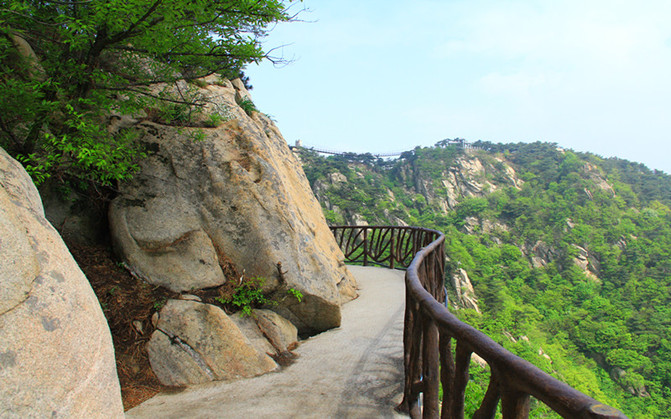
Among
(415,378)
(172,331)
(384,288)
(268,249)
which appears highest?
(268,249)

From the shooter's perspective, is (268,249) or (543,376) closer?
(543,376)

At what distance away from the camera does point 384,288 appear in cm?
750

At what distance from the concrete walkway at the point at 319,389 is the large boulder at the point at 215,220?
916 mm

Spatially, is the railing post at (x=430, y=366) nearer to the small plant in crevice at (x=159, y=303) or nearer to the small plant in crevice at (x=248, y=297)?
the small plant in crevice at (x=248, y=297)

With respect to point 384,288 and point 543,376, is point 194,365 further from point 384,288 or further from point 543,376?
point 384,288

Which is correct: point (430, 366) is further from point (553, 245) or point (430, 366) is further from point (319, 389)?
point (553, 245)

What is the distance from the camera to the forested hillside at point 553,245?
32.9 meters

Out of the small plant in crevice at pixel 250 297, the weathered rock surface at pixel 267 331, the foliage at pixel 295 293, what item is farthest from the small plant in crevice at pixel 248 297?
the foliage at pixel 295 293

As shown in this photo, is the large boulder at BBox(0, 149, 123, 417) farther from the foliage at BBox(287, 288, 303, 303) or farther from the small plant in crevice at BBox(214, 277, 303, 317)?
the foliage at BBox(287, 288, 303, 303)

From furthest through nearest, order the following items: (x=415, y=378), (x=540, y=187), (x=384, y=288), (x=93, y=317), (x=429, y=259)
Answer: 1. (x=540, y=187)
2. (x=384, y=288)
3. (x=429, y=259)
4. (x=415, y=378)
5. (x=93, y=317)

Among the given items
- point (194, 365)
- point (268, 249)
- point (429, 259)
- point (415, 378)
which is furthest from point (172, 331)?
point (429, 259)

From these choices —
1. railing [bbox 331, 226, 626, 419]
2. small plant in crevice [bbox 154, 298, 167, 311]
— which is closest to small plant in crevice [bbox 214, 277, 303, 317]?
small plant in crevice [bbox 154, 298, 167, 311]

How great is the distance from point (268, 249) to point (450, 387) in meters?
3.52

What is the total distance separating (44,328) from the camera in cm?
188
